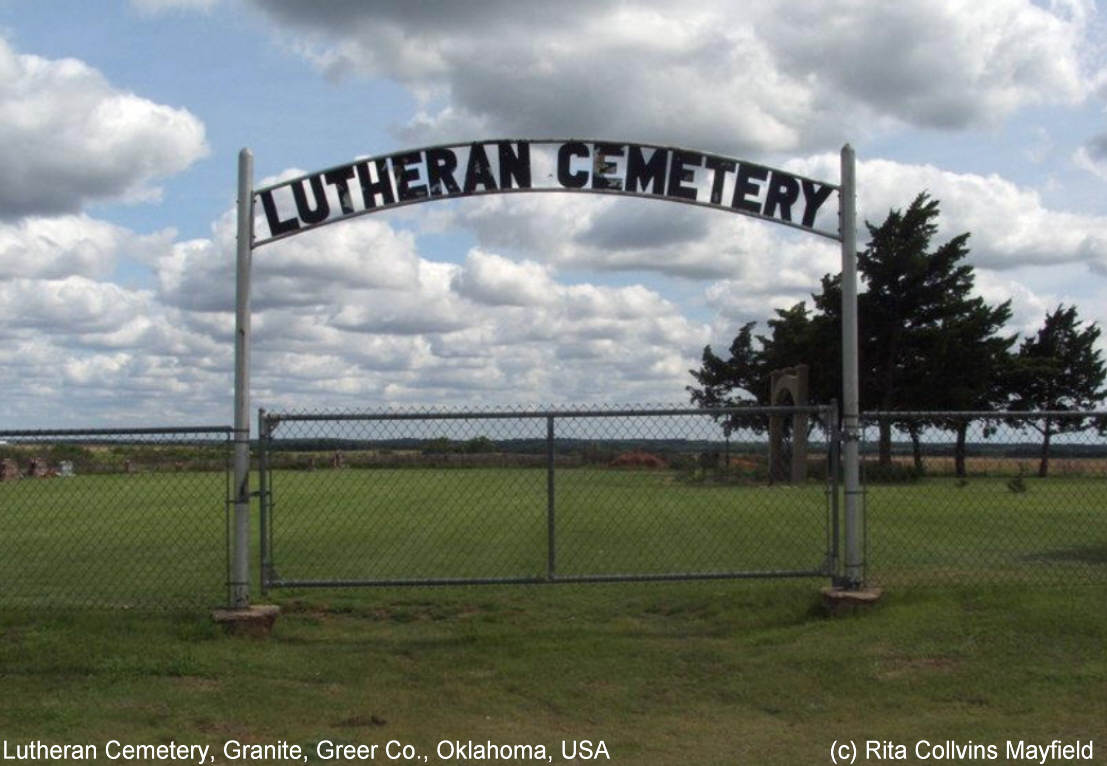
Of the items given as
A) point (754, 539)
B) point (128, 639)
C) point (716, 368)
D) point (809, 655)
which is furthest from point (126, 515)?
point (716, 368)

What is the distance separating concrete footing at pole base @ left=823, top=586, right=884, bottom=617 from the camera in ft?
31.2

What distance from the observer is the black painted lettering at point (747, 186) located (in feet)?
33.2

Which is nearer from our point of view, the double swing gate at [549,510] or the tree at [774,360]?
the double swing gate at [549,510]

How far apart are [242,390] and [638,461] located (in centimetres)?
453

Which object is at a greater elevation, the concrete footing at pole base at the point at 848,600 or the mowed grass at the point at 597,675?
the concrete footing at pole base at the point at 848,600

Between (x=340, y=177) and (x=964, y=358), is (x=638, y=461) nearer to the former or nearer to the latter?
(x=340, y=177)

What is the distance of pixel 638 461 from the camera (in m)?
12.6

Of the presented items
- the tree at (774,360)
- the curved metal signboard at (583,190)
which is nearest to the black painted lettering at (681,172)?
the curved metal signboard at (583,190)

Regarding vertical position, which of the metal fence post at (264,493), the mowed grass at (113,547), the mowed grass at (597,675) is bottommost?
the mowed grass at (597,675)

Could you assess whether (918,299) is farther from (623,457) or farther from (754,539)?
(623,457)

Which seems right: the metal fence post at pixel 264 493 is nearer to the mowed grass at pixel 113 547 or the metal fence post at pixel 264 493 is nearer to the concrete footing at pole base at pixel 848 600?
the mowed grass at pixel 113 547

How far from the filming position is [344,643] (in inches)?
359

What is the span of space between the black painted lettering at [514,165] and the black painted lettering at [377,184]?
925mm

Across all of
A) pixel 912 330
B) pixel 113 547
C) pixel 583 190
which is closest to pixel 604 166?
pixel 583 190
